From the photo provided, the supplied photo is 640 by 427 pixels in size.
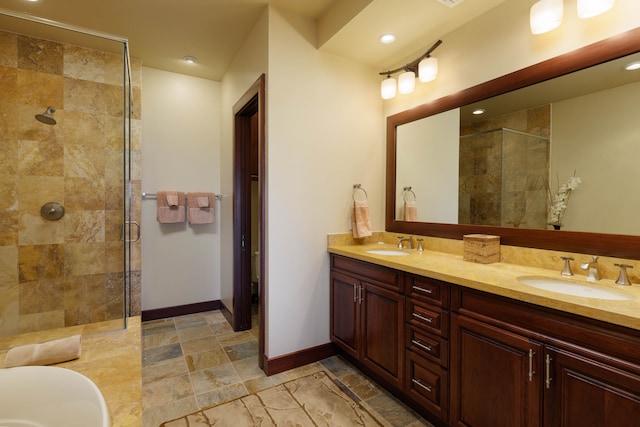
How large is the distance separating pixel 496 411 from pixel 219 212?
3.04 metres

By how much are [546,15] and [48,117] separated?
3516 mm

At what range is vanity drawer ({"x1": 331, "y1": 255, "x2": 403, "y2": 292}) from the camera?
1.89 metres

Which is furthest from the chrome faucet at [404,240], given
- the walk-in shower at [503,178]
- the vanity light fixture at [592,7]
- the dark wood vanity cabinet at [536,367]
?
the vanity light fixture at [592,7]

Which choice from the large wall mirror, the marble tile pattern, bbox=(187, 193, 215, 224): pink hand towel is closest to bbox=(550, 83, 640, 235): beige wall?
the large wall mirror

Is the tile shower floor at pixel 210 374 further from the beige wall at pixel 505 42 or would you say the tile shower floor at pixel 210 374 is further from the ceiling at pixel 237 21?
the ceiling at pixel 237 21

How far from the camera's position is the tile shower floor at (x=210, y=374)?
1.85m

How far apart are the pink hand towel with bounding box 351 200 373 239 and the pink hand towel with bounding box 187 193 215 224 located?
1696 mm

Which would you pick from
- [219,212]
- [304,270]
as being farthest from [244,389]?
[219,212]

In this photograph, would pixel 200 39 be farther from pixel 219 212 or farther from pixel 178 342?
pixel 178 342

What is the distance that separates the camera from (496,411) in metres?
1.35

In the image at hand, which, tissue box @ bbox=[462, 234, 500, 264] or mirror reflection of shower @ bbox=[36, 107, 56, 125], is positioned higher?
mirror reflection of shower @ bbox=[36, 107, 56, 125]

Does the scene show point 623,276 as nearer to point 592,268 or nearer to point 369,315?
point 592,268

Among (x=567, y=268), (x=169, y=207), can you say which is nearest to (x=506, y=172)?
(x=567, y=268)

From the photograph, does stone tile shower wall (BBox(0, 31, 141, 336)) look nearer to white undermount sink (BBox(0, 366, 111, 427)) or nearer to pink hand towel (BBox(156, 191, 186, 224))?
pink hand towel (BBox(156, 191, 186, 224))
